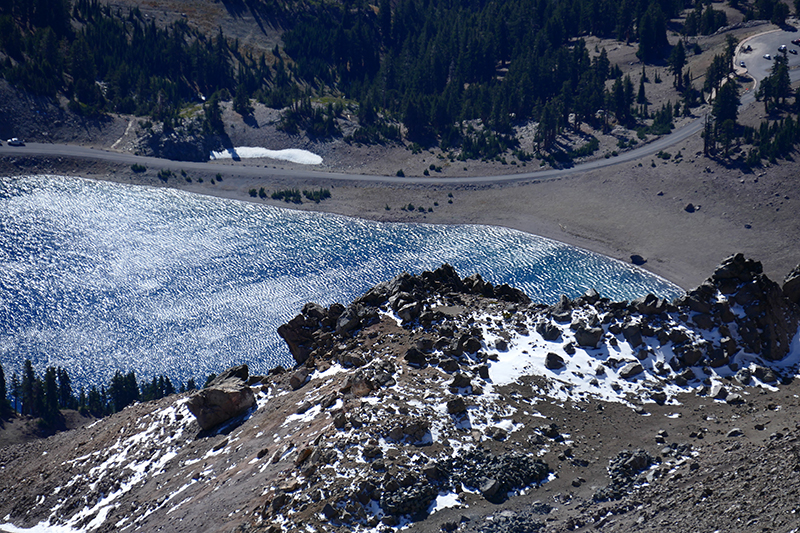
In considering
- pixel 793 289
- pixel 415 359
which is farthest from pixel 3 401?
pixel 793 289

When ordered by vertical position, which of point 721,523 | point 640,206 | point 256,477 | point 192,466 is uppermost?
point 721,523

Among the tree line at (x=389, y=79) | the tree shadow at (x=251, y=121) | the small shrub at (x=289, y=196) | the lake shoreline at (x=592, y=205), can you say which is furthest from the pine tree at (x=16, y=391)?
the tree shadow at (x=251, y=121)

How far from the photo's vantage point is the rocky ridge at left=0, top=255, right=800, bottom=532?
32.6 meters

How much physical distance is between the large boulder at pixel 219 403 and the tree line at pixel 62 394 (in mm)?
33651

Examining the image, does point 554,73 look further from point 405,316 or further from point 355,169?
point 405,316

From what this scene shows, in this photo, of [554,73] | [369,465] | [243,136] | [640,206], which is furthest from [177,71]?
[369,465]

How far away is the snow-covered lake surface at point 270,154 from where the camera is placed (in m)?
161

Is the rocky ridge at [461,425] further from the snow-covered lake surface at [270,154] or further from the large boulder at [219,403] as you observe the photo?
the snow-covered lake surface at [270,154]

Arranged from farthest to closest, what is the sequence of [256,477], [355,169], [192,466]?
[355,169]
[192,466]
[256,477]

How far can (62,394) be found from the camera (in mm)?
81812

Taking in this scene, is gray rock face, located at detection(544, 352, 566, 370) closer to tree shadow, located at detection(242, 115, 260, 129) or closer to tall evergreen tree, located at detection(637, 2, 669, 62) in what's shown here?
tree shadow, located at detection(242, 115, 260, 129)

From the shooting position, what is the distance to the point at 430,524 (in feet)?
104

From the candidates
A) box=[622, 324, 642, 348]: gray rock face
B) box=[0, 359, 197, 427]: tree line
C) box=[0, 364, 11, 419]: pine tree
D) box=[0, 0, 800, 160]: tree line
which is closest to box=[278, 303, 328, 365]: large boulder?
box=[622, 324, 642, 348]: gray rock face

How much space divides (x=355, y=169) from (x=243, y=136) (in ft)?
94.2
